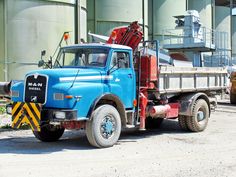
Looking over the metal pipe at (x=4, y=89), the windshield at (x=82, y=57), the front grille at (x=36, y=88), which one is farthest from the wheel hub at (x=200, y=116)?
the metal pipe at (x=4, y=89)

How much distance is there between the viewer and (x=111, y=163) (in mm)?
8344

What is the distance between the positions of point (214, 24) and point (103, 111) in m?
33.6

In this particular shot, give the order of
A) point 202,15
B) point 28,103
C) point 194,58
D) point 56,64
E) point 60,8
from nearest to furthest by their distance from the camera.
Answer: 1. point 28,103
2. point 56,64
3. point 60,8
4. point 194,58
5. point 202,15

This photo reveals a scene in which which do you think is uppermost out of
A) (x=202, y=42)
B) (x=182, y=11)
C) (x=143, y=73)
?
(x=182, y=11)

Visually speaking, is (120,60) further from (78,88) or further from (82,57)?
(78,88)

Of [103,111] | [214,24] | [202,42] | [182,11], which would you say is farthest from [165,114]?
[214,24]

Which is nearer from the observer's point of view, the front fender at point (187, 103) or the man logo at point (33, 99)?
the man logo at point (33, 99)

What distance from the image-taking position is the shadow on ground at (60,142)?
9.84 m

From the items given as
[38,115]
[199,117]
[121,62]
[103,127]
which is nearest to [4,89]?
[38,115]

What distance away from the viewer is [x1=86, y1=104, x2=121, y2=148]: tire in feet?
31.7

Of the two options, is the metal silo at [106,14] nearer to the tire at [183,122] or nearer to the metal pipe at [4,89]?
the metal pipe at [4,89]

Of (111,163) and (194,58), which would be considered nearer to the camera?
(111,163)

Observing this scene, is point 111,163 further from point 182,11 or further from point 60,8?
point 182,11

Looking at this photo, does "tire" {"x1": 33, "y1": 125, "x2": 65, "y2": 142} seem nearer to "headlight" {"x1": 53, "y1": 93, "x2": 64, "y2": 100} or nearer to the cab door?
"headlight" {"x1": 53, "y1": 93, "x2": 64, "y2": 100}
